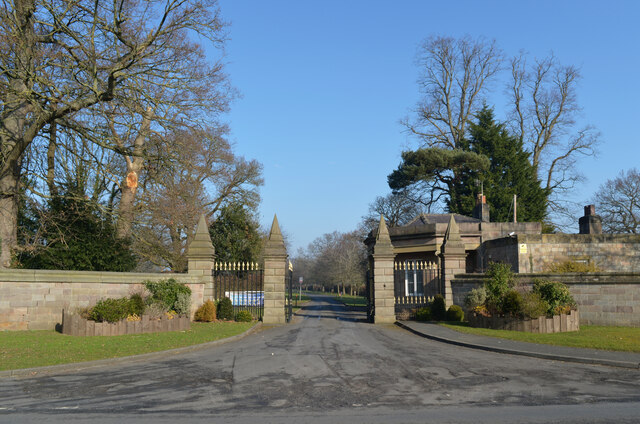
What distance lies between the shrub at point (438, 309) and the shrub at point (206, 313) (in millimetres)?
9551

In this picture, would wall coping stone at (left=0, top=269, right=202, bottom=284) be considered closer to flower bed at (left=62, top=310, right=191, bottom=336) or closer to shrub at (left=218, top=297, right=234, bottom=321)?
flower bed at (left=62, top=310, right=191, bottom=336)

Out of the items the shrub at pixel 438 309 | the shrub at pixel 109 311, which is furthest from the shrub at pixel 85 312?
the shrub at pixel 438 309

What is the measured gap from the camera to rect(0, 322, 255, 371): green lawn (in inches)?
455

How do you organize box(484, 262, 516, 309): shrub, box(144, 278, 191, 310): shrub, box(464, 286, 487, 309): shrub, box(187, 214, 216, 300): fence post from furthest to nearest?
box(187, 214, 216, 300): fence post
box(464, 286, 487, 309): shrub
box(144, 278, 191, 310): shrub
box(484, 262, 516, 309): shrub

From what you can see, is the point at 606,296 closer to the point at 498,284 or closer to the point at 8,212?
the point at 498,284

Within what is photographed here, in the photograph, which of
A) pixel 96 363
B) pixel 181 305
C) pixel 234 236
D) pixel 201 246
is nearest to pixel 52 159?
pixel 201 246

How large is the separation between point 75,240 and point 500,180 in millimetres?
39239

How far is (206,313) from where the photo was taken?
71.8 feet

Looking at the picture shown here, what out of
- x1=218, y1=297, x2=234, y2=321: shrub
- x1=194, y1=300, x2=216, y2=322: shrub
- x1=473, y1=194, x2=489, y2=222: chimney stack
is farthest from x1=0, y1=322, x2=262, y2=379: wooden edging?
x1=473, y1=194, x2=489, y2=222: chimney stack

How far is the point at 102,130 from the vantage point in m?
21.1

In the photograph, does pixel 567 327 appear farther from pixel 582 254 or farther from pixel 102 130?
pixel 102 130

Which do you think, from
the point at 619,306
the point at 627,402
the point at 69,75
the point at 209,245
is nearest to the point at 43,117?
the point at 69,75

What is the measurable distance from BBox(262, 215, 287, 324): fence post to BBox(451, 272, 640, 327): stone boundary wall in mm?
10625

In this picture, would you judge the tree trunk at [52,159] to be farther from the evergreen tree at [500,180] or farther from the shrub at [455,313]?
the evergreen tree at [500,180]
